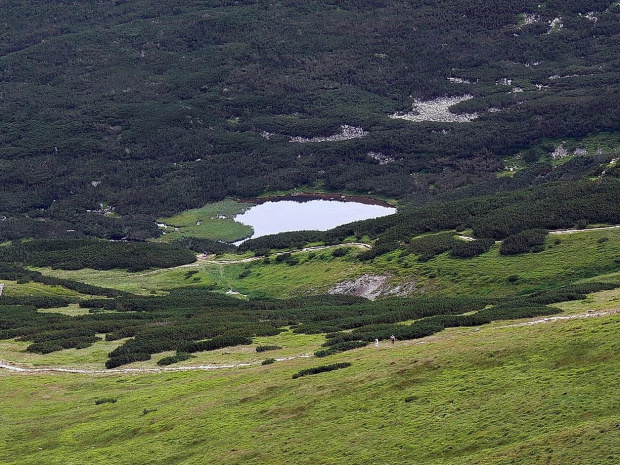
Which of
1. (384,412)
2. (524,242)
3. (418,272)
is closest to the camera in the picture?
(384,412)

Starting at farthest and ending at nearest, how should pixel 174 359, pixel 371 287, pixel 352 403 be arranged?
1. pixel 371 287
2. pixel 174 359
3. pixel 352 403

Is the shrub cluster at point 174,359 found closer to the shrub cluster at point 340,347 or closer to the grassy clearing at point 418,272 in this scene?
the shrub cluster at point 340,347

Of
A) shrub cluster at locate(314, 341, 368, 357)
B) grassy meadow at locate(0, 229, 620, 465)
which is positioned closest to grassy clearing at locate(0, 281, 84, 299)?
grassy meadow at locate(0, 229, 620, 465)

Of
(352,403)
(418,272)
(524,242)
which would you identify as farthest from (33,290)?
(352,403)

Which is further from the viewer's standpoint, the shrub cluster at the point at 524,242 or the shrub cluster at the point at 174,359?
the shrub cluster at the point at 524,242

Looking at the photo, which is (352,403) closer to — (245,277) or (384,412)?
(384,412)

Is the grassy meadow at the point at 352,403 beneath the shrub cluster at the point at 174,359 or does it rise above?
beneath

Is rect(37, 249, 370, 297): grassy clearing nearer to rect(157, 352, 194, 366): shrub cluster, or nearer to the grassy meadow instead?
rect(157, 352, 194, 366): shrub cluster

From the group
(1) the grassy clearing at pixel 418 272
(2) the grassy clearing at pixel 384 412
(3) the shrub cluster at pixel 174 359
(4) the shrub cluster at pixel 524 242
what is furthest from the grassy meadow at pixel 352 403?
(4) the shrub cluster at pixel 524 242

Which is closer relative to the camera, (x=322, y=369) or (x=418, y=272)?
(x=322, y=369)
